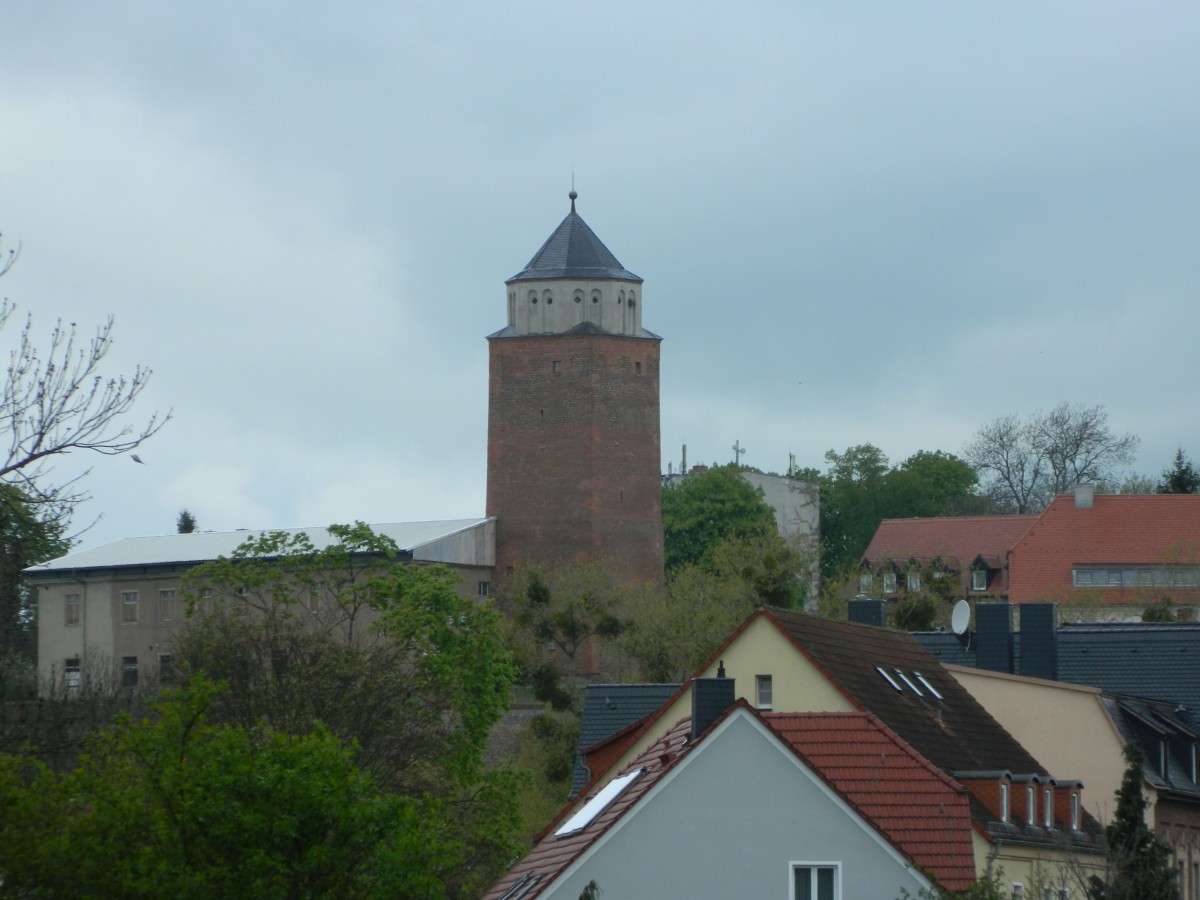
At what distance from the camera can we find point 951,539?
9412 centimetres

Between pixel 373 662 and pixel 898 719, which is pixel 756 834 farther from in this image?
pixel 373 662

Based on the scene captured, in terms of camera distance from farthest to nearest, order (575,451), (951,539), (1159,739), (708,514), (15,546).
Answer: (708,514), (951,539), (575,451), (1159,739), (15,546)

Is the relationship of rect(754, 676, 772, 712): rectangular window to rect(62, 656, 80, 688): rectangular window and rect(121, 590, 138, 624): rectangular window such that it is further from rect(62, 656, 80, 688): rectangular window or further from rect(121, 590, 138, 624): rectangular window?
rect(121, 590, 138, 624): rectangular window

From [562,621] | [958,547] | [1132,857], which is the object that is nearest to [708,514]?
[958,547]

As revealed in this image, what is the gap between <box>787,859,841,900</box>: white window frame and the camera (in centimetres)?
2686

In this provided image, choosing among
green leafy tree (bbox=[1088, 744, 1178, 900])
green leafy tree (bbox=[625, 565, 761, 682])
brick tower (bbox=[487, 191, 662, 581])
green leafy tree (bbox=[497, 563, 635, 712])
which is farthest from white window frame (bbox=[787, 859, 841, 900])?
brick tower (bbox=[487, 191, 662, 581])

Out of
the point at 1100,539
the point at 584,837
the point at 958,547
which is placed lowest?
the point at 584,837

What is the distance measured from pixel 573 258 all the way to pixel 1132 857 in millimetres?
63630

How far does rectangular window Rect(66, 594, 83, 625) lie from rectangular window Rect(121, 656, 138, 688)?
3.48 meters

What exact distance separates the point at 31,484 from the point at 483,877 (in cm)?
2439

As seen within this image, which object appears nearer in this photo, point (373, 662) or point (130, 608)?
point (373, 662)

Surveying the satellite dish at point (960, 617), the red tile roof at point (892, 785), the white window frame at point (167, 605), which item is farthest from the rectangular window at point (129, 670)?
the red tile roof at point (892, 785)

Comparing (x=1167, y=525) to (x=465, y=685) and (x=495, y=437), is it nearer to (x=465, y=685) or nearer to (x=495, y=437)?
(x=495, y=437)

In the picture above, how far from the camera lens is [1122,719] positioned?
36156mm
